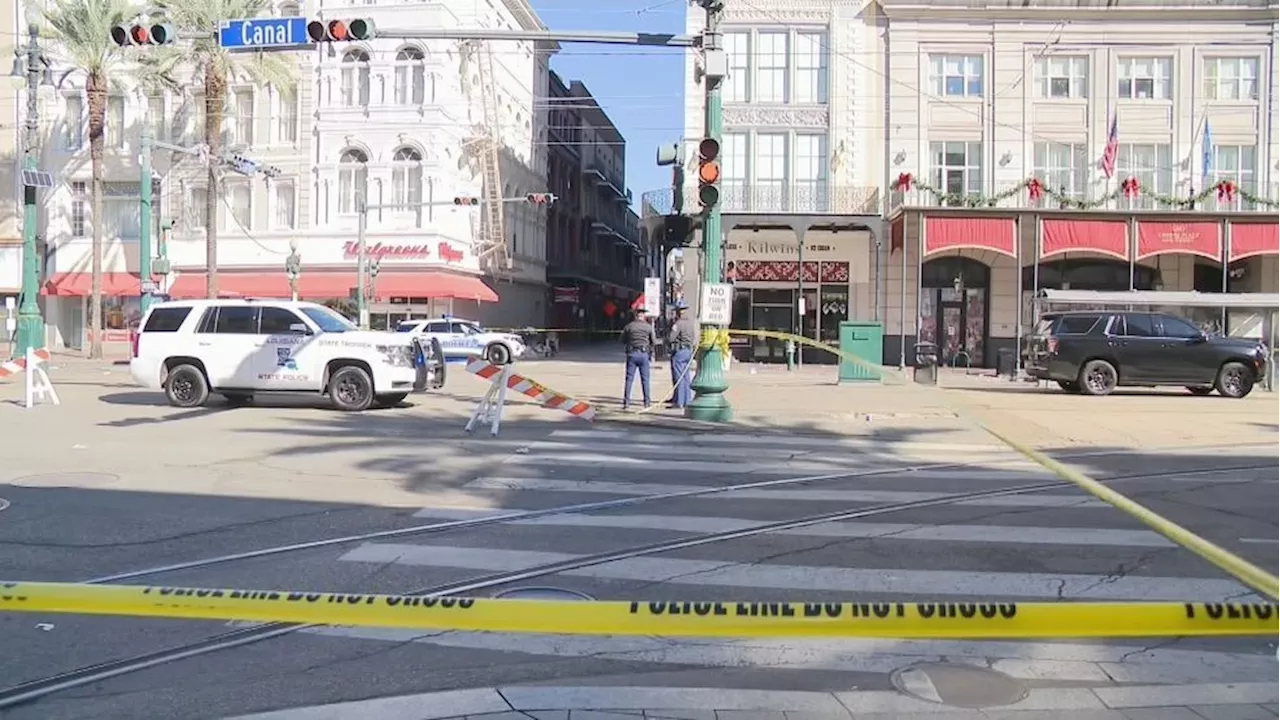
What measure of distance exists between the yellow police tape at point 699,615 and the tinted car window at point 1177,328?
20.8 m

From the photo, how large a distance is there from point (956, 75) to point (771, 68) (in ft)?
20.0

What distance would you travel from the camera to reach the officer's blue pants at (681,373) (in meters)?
17.0

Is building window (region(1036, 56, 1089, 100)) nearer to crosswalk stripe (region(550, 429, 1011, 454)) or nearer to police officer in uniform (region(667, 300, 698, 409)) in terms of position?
police officer in uniform (region(667, 300, 698, 409))

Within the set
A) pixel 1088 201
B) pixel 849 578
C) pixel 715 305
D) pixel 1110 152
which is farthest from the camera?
pixel 1088 201

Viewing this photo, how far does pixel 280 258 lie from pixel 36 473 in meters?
36.4

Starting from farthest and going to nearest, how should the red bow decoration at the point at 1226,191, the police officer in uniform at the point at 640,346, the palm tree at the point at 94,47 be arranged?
the palm tree at the point at 94,47
the red bow decoration at the point at 1226,191
the police officer in uniform at the point at 640,346

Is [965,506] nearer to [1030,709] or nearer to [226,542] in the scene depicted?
[1030,709]

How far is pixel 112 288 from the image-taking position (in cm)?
4466

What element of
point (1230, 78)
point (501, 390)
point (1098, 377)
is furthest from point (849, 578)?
point (1230, 78)

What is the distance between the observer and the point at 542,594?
20.2ft

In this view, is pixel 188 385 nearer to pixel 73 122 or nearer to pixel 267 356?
pixel 267 356

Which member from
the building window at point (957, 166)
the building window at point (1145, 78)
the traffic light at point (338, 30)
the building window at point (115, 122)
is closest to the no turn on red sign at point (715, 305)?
the traffic light at point (338, 30)

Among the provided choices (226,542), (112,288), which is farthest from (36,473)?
(112,288)

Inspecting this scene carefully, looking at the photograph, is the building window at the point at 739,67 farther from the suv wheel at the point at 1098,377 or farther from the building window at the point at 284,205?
the building window at the point at 284,205
